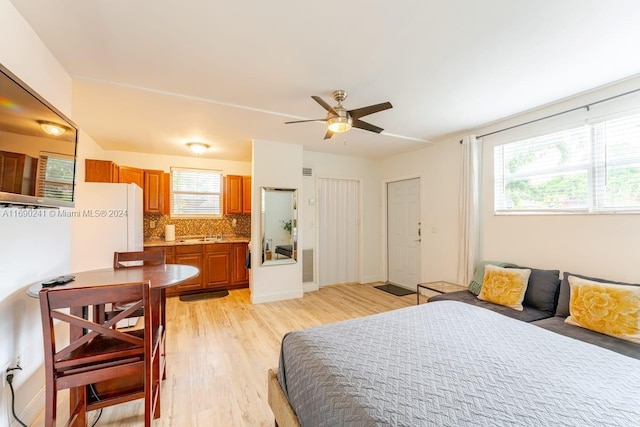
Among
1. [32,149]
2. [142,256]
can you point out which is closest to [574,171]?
[142,256]

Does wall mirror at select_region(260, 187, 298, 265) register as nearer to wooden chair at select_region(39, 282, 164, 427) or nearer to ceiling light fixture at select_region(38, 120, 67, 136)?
ceiling light fixture at select_region(38, 120, 67, 136)

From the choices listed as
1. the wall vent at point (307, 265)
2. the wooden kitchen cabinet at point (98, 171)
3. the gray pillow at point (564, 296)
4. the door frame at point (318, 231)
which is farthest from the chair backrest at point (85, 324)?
the door frame at point (318, 231)

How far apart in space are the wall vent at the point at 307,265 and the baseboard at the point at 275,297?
422 millimetres

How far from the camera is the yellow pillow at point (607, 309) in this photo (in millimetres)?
1935

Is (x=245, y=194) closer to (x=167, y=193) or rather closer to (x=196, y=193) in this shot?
(x=196, y=193)

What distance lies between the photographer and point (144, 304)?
1.39 metres

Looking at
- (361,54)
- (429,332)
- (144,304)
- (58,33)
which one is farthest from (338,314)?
(58,33)

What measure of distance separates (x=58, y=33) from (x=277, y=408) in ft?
9.07

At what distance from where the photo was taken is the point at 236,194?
5207 millimetres

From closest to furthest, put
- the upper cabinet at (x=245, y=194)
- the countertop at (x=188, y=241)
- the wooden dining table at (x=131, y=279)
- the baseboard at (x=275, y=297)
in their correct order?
the wooden dining table at (x=131, y=279), the baseboard at (x=275, y=297), the countertop at (x=188, y=241), the upper cabinet at (x=245, y=194)

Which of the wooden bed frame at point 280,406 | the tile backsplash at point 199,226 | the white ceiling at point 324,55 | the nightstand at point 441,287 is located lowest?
the wooden bed frame at point 280,406

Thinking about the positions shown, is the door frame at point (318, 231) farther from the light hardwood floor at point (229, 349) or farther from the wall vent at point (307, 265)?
the light hardwood floor at point (229, 349)

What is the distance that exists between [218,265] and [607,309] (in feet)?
15.7

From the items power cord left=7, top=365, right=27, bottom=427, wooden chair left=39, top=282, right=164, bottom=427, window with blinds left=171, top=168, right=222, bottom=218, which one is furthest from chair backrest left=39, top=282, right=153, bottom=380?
window with blinds left=171, top=168, right=222, bottom=218
